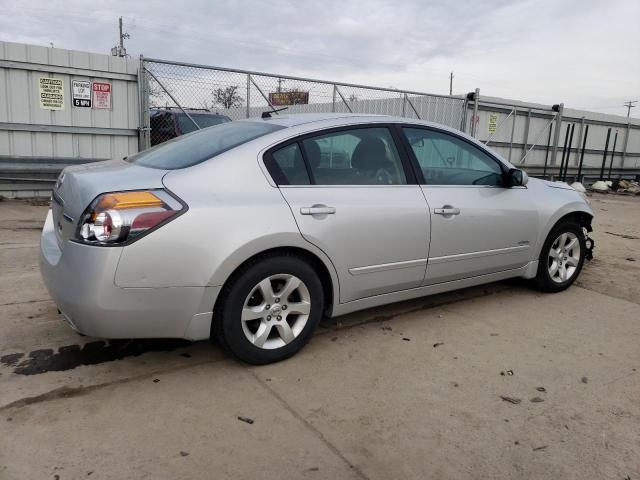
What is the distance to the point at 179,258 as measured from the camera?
2.68m

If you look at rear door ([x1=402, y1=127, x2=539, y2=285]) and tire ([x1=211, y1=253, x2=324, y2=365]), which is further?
rear door ([x1=402, y1=127, x2=539, y2=285])

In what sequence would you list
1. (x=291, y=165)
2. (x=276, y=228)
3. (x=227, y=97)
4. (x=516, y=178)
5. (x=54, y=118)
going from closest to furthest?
(x=276, y=228), (x=291, y=165), (x=516, y=178), (x=54, y=118), (x=227, y=97)

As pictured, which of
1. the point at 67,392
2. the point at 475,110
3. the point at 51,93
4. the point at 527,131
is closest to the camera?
the point at 67,392

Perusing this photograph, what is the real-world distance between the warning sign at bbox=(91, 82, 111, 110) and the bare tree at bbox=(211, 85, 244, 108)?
1763 mm

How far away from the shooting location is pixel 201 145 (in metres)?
3.36

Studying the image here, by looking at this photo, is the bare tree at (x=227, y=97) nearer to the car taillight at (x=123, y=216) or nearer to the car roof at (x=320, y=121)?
the car roof at (x=320, y=121)

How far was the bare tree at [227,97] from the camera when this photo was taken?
368 inches

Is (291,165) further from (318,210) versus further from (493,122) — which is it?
(493,122)

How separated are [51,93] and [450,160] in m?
7.16

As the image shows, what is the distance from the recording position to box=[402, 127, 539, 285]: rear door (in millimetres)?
3777

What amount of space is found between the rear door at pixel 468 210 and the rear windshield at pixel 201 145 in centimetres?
115

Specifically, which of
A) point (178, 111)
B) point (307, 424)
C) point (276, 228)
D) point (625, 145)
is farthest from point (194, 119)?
point (625, 145)

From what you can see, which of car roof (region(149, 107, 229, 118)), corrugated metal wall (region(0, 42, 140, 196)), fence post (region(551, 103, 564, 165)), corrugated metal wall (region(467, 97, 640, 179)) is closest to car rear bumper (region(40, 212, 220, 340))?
car roof (region(149, 107, 229, 118))

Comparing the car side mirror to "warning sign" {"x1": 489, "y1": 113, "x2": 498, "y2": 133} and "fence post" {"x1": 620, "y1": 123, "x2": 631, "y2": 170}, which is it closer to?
"warning sign" {"x1": 489, "y1": 113, "x2": 498, "y2": 133}
